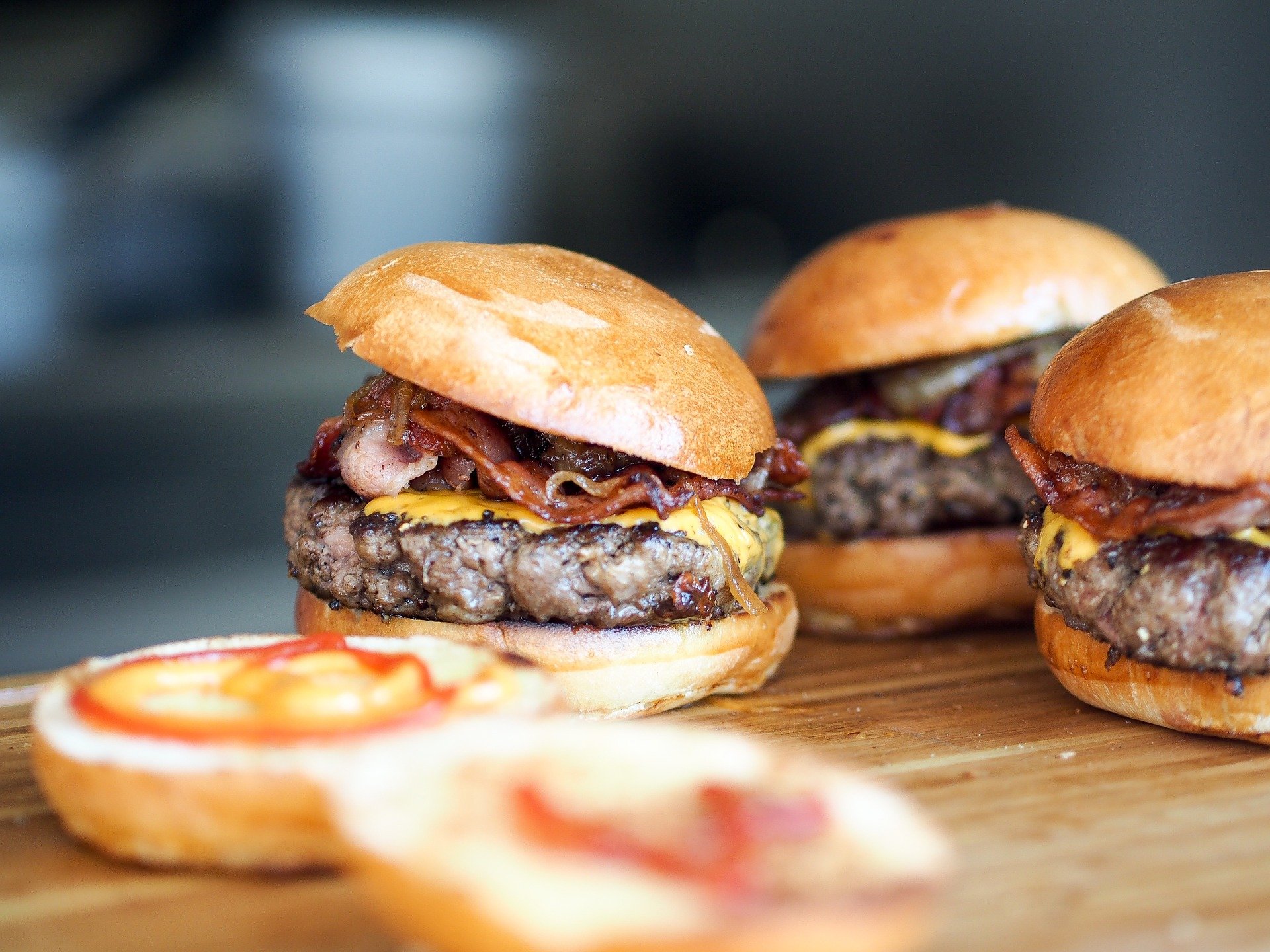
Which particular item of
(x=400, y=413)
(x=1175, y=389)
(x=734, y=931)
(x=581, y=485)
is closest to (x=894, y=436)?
(x=1175, y=389)

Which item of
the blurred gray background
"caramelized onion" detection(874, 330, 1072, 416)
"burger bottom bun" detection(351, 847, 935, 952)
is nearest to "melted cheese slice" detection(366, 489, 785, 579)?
"caramelized onion" detection(874, 330, 1072, 416)

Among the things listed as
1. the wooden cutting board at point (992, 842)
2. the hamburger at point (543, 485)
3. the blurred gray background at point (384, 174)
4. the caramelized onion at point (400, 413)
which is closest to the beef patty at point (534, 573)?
the hamburger at point (543, 485)

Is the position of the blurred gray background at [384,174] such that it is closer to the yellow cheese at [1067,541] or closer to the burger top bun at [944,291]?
the burger top bun at [944,291]

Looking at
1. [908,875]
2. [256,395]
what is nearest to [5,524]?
[256,395]

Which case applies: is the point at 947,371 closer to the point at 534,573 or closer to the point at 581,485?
the point at 581,485

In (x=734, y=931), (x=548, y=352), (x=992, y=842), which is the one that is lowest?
(x=992, y=842)

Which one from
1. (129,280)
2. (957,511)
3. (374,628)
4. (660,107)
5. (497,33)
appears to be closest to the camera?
(374,628)

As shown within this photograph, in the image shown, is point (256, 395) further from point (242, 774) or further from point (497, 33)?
point (242, 774)
